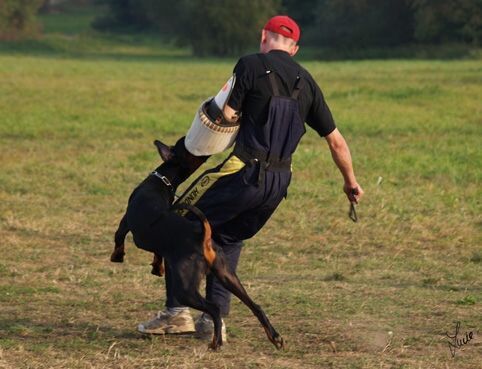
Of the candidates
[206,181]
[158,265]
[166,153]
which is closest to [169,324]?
[158,265]

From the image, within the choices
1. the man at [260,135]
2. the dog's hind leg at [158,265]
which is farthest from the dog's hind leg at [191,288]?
the dog's hind leg at [158,265]

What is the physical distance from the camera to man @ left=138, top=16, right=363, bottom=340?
454 cm

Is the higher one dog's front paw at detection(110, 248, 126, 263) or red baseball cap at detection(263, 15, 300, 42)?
red baseball cap at detection(263, 15, 300, 42)

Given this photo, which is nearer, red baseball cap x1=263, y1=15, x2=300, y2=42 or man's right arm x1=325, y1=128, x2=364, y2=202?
red baseball cap x1=263, y1=15, x2=300, y2=42

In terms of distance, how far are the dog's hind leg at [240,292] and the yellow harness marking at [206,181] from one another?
395mm

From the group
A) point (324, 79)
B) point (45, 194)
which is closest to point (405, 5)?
point (324, 79)

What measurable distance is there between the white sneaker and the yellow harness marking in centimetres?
56

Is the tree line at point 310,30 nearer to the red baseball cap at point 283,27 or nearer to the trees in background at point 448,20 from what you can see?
the trees in background at point 448,20

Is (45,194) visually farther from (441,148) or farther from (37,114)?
(37,114)

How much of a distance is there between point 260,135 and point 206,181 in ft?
1.21

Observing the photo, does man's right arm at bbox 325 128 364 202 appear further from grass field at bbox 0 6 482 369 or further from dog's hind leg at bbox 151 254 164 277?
dog's hind leg at bbox 151 254 164 277

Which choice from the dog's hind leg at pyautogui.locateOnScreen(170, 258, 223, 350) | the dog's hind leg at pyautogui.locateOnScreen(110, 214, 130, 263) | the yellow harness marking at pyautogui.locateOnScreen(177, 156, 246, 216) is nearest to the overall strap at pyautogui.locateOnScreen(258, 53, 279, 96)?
the yellow harness marking at pyautogui.locateOnScreen(177, 156, 246, 216)

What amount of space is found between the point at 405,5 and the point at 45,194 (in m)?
47.9

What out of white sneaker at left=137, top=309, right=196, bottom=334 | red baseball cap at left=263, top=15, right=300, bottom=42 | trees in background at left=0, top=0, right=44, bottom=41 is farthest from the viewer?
trees in background at left=0, top=0, right=44, bottom=41
